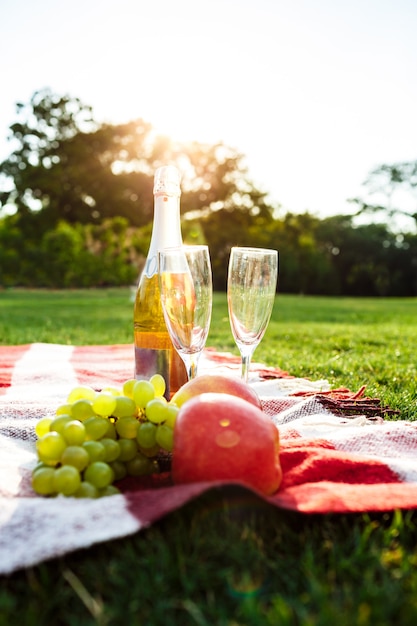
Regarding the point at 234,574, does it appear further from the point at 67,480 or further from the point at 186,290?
the point at 186,290

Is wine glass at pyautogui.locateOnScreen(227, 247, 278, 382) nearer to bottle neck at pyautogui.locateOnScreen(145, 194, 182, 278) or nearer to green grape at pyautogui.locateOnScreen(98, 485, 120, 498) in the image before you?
bottle neck at pyautogui.locateOnScreen(145, 194, 182, 278)

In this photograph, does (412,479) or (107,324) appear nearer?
(412,479)

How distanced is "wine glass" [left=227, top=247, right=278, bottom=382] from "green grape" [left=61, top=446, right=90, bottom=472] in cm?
56

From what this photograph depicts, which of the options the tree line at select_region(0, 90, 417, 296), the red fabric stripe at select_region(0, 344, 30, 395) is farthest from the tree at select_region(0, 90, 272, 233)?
the red fabric stripe at select_region(0, 344, 30, 395)

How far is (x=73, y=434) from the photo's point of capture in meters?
1.09

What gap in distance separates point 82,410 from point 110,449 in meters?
0.14

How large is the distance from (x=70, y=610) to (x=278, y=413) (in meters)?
1.07

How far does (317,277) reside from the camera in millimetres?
20266

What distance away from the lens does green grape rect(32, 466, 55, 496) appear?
1023 millimetres

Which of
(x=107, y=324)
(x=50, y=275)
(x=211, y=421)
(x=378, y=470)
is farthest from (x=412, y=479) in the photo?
(x=50, y=275)

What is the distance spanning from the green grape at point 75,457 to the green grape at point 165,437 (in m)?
0.15

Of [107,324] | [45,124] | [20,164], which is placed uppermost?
[45,124]

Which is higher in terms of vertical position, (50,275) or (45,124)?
(45,124)

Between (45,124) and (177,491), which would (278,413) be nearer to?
(177,491)
